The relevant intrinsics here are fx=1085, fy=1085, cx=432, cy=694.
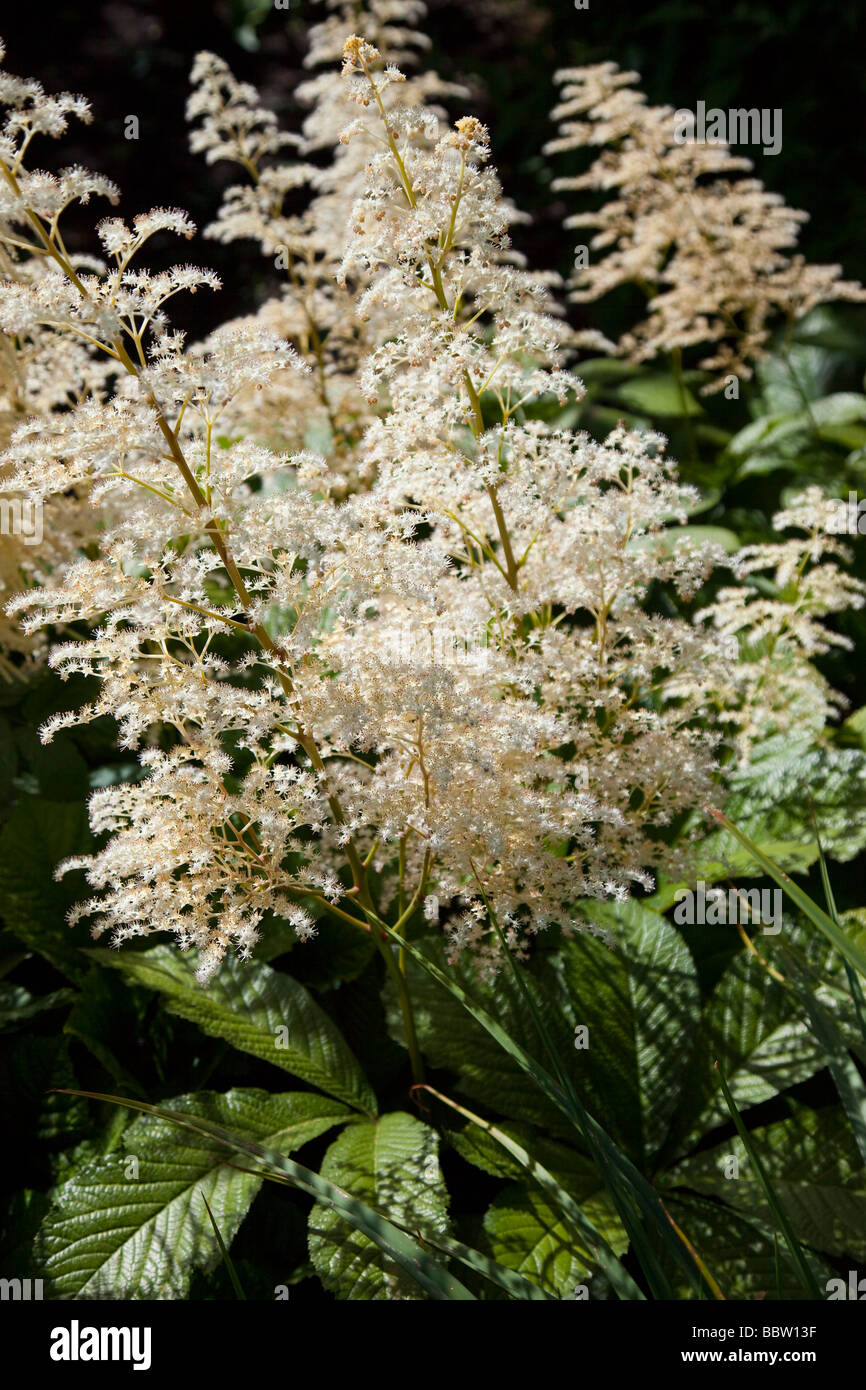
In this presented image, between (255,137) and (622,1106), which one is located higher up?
(255,137)

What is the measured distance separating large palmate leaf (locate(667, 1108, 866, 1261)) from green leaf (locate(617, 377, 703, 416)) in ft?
6.70

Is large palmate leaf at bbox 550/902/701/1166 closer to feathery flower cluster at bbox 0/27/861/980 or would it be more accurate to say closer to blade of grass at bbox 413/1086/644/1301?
feathery flower cluster at bbox 0/27/861/980

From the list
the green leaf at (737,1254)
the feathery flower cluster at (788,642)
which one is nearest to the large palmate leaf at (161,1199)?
the green leaf at (737,1254)

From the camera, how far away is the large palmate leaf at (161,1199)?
1363 millimetres

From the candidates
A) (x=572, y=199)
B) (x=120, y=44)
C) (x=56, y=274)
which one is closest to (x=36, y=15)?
(x=120, y=44)

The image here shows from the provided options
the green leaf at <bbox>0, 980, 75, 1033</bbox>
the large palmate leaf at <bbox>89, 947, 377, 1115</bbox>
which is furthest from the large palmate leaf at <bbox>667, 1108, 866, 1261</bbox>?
the green leaf at <bbox>0, 980, 75, 1033</bbox>

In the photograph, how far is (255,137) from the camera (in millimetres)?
2199

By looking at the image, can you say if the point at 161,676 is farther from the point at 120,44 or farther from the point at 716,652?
the point at 120,44

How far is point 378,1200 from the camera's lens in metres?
1.36

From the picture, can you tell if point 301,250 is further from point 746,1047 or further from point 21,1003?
point 746,1047

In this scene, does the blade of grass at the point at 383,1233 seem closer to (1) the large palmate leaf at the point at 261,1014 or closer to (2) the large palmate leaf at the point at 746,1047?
(1) the large palmate leaf at the point at 261,1014

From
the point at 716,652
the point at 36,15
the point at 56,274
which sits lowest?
the point at 716,652

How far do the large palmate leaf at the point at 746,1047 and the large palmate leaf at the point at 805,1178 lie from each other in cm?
6
